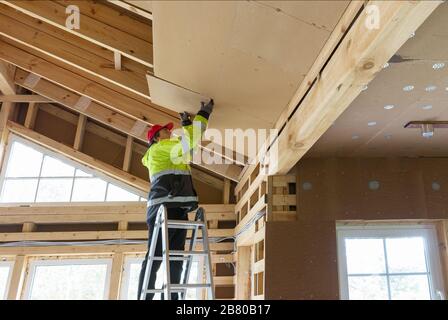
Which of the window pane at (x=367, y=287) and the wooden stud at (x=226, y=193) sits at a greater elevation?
the wooden stud at (x=226, y=193)

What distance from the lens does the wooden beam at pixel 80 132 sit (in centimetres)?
509

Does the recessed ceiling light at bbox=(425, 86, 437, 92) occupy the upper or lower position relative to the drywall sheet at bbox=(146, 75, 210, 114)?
lower

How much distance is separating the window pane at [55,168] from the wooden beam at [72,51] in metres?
1.81

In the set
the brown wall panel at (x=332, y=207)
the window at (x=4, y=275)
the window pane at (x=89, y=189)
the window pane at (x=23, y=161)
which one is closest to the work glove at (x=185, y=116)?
the brown wall panel at (x=332, y=207)

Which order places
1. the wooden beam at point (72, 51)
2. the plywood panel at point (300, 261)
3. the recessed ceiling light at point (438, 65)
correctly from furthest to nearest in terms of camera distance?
the wooden beam at point (72, 51)
the plywood panel at point (300, 261)
the recessed ceiling light at point (438, 65)

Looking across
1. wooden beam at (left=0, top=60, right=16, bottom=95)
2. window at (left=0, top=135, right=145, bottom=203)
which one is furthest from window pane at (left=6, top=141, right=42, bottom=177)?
wooden beam at (left=0, top=60, right=16, bottom=95)

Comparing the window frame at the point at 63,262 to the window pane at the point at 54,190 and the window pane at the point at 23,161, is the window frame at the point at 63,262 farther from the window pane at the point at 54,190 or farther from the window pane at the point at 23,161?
the window pane at the point at 23,161

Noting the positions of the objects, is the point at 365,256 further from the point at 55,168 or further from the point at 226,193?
the point at 55,168

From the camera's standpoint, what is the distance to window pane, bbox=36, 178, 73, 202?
5.03 m

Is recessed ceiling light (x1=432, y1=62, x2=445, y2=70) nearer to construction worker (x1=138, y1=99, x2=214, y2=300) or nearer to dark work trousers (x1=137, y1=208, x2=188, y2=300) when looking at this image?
construction worker (x1=138, y1=99, x2=214, y2=300)

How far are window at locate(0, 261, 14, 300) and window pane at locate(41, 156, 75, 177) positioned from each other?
3.49ft

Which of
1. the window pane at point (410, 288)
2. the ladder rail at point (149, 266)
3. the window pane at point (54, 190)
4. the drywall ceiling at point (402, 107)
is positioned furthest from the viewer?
the window pane at point (54, 190)

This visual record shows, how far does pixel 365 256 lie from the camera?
343cm
